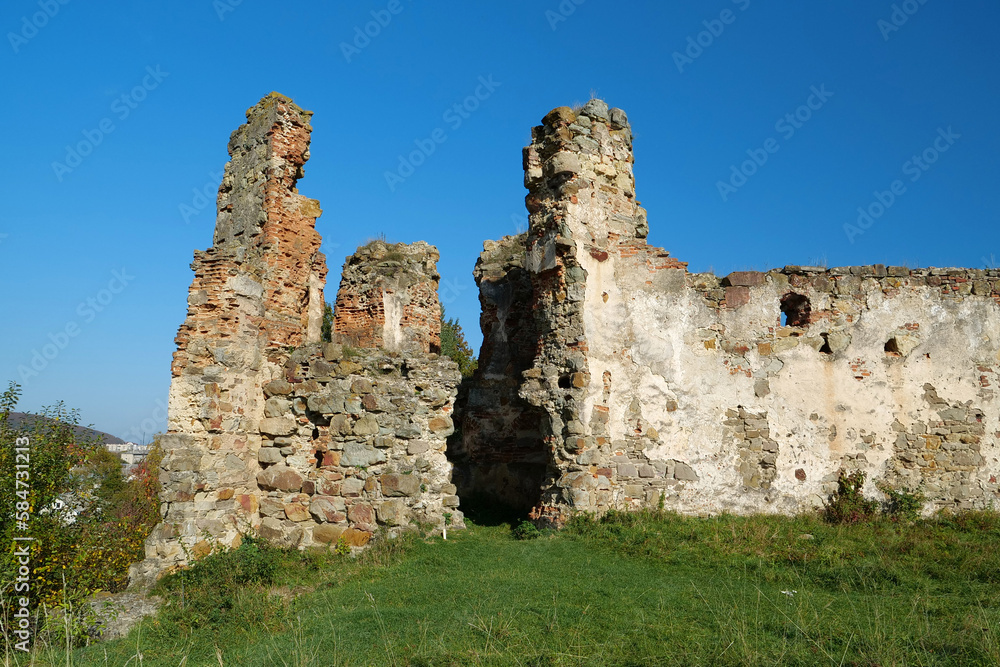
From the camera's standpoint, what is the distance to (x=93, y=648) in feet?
20.2

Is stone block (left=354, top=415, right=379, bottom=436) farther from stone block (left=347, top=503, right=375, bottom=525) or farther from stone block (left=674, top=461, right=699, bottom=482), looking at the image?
stone block (left=674, top=461, right=699, bottom=482)

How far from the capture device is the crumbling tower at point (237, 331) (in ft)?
27.5

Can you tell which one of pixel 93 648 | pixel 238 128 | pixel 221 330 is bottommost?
pixel 93 648

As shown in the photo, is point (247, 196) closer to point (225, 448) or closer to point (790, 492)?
point (225, 448)

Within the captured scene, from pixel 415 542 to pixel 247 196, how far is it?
5.54 meters

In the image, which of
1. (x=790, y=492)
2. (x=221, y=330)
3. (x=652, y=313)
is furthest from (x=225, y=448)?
(x=790, y=492)

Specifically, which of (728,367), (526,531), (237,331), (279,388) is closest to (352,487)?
(279,388)

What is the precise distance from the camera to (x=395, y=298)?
49.8 ft

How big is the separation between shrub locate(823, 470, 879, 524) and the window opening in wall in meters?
2.46

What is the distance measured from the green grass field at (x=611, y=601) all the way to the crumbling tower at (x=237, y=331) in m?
0.89

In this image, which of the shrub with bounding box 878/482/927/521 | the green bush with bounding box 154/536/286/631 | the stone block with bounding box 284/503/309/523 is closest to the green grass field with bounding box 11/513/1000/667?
the green bush with bounding box 154/536/286/631

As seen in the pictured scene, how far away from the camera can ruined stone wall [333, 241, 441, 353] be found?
15.0m

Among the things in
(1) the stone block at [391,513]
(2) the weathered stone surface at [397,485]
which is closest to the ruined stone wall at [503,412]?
(2) the weathered stone surface at [397,485]

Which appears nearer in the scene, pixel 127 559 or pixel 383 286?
pixel 127 559
